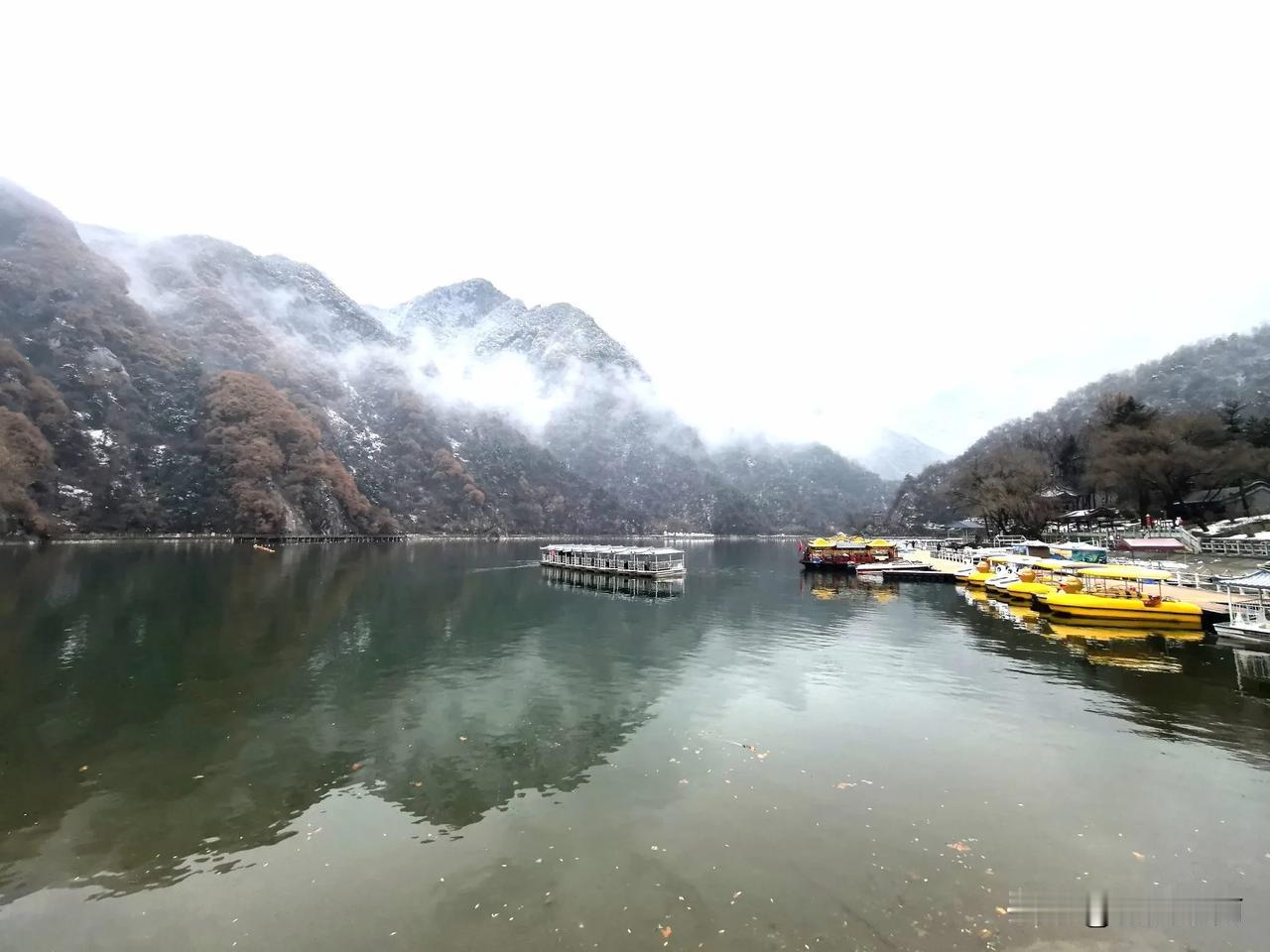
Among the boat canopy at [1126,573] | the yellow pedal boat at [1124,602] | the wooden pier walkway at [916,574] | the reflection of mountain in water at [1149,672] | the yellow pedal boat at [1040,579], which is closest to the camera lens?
the reflection of mountain in water at [1149,672]

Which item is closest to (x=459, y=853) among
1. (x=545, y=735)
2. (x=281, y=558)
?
(x=545, y=735)

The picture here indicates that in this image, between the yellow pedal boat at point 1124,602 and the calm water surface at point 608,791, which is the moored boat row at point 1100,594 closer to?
the yellow pedal boat at point 1124,602

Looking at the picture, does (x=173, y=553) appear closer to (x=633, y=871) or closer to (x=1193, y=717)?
(x=633, y=871)

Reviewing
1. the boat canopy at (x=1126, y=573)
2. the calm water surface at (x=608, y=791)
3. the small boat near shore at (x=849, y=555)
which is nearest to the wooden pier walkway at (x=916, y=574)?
the small boat near shore at (x=849, y=555)

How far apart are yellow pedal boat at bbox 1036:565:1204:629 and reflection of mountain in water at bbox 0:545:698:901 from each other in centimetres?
2588

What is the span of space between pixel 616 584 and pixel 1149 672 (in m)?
44.8

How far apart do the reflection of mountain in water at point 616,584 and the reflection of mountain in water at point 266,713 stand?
48.1 feet

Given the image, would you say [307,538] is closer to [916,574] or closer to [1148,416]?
[916,574]

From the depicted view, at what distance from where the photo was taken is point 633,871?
394 inches

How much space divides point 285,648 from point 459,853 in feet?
Result: 70.6

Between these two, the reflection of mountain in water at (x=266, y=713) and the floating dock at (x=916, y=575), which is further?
the floating dock at (x=916, y=575)

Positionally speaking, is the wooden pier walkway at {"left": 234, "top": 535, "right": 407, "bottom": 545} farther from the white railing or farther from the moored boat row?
the white railing

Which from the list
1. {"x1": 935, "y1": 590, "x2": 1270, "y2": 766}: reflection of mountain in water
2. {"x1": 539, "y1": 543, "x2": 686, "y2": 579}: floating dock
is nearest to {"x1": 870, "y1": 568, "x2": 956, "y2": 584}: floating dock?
{"x1": 539, "y1": 543, "x2": 686, "y2": 579}: floating dock

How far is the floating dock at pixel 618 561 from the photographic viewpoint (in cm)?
6525
